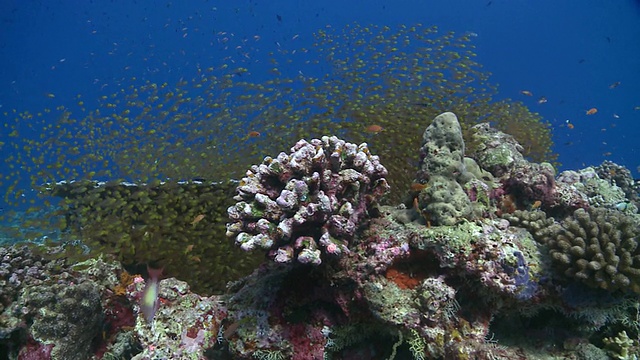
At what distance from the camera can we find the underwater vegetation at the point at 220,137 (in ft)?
21.2

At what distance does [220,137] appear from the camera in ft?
27.3

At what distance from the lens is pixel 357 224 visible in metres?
4.42

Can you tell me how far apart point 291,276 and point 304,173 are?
1.16 metres

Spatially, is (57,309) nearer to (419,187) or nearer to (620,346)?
(419,187)

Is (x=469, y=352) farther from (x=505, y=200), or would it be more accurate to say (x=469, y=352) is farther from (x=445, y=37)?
(x=445, y=37)

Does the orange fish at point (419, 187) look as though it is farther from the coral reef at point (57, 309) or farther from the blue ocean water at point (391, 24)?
the blue ocean water at point (391, 24)

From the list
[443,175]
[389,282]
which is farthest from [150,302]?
[443,175]

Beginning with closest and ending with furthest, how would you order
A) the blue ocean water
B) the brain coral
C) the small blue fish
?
the brain coral
the small blue fish
the blue ocean water

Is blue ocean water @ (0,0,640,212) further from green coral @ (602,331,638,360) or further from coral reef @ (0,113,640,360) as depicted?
green coral @ (602,331,638,360)

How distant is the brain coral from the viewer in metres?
3.87

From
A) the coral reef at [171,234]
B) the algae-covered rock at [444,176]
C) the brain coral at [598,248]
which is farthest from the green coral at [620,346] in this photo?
the coral reef at [171,234]

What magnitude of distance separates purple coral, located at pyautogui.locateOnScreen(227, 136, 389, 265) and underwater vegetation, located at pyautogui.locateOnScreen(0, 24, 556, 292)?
2428 millimetres

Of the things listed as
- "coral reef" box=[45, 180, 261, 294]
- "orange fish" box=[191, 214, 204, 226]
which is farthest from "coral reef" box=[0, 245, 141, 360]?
"orange fish" box=[191, 214, 204, 226]

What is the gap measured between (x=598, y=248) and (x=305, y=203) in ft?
10.4
